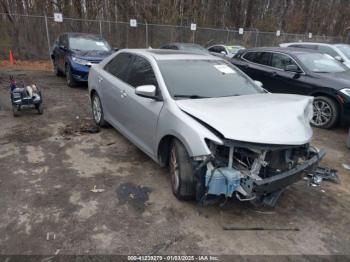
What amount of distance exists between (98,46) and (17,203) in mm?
8015

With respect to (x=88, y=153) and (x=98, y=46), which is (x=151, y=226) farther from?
(x=98, y=46)

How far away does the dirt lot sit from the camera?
308 centimetres

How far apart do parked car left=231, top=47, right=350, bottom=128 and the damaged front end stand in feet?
12.4

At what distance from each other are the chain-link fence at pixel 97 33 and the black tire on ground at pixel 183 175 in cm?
1496

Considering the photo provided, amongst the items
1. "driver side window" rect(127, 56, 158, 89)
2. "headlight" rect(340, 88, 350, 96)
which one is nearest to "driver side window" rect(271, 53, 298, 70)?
"headlight" rect(340, 88, 350, 96)

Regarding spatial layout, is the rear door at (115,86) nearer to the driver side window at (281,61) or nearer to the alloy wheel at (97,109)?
the alloy wheel at (97,109)

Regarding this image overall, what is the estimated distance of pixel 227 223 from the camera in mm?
3424

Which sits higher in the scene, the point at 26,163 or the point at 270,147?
the point at 270,147

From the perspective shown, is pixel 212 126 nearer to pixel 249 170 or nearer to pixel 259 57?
pixel 249 170

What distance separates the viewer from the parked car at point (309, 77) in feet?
Answer: 22.1

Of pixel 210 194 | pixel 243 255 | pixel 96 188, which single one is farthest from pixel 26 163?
→ pixel 243 255

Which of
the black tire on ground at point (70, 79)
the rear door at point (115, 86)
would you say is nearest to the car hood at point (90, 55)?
the black tire on ground at point (70, 79)

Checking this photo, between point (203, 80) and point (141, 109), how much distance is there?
929 millimetres

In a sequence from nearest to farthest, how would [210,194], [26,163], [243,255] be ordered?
[243,255] → [210,194] → [26,163]
